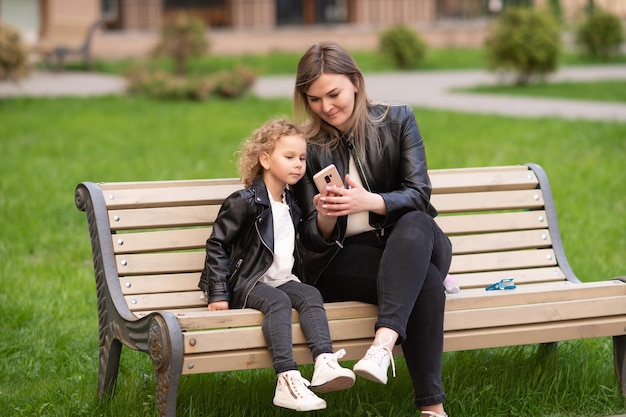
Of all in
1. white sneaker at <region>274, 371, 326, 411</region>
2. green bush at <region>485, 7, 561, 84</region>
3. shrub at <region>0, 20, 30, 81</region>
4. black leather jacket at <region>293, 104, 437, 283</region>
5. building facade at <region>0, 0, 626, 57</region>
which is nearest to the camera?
white sneaker at <region>274, 371, 326, 411</region>

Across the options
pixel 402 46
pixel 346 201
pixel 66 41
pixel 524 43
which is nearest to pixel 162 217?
pixel 346 201

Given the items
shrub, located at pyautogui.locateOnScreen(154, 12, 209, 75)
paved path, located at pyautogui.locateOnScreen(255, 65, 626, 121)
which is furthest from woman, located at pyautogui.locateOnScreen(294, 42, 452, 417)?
shrub, located at pyautogui.locateOnScreen(154, 12, 209, 75)

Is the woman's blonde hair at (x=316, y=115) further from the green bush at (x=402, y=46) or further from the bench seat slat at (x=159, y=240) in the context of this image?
the green bush at (x=402, y=46)

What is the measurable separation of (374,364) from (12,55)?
11.9 metres

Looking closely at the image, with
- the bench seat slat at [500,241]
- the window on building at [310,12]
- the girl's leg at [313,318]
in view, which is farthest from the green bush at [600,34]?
the girl's leg at [313,318]

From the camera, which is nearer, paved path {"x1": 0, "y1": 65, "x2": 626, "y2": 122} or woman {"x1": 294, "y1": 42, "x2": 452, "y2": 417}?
woman {"x1": 294, "y1": 42, "x2": 452, "y2": 417}

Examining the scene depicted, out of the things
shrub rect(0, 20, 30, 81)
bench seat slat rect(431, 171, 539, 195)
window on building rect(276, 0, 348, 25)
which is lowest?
bench seat slat rect(431, 171, 539, 195)

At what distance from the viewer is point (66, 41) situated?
2234cm

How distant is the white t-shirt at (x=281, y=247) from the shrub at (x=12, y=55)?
11.1m

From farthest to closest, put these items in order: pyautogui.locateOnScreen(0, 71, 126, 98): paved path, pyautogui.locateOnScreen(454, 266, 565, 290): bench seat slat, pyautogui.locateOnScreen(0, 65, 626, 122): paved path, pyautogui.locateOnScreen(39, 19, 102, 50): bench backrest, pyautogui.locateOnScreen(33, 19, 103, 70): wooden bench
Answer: pyautogui.locateOnScreen(39, 19, 102, 50): bench backrest → pyautogui.locateOnScreen(33, 19, 103, 70): wooden bench → pyautogui.locateOnScreen(0, 71, 126, 98): paved path → pyautogui.locateOnScreen(0, 65, 626, 122): paved path → pyautogui.locateOnScreen(454, 266, 565, 290): bench seat slat

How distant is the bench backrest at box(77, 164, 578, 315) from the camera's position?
3953 millimetres

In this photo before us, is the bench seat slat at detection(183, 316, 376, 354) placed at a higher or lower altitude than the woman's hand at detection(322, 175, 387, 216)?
lower

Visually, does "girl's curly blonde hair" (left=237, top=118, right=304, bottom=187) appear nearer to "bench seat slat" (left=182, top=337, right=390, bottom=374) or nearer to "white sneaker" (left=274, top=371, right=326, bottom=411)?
"bench seat slat" (left=182, top=337, right=390, bottom=374)

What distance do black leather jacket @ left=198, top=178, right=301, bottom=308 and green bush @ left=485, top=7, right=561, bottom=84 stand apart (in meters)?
13.9
